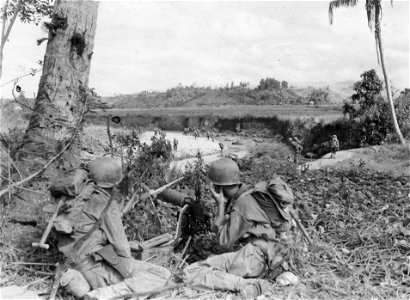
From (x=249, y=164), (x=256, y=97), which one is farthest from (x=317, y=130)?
(x=256, y=97)

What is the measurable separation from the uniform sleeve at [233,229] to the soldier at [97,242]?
2.57ft

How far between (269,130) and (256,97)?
22523mm

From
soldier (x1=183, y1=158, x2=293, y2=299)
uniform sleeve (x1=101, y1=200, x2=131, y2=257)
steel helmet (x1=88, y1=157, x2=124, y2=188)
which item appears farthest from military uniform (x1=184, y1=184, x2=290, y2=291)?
steel helmet (x1=88, y1=157, x2=124, y2=188)

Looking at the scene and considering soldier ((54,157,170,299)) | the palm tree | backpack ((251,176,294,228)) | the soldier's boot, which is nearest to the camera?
soldier ((54,157,170,299))

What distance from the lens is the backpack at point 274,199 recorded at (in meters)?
4.32

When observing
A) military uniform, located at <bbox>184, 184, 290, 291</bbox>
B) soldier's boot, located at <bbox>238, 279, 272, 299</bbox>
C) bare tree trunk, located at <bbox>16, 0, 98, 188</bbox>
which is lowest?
soldier's boot, located at <bbox>238, 279, 272, 299</bbox>

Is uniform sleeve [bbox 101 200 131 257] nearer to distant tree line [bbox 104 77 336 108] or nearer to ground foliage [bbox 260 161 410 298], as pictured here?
ground foliage [bbox 260 161 410 298]

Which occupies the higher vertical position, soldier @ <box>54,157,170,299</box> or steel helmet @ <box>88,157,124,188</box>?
steel helmet @ <box>88,157,124,188</box>

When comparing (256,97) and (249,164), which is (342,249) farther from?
(256,97)

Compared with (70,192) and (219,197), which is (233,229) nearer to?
(219,197)

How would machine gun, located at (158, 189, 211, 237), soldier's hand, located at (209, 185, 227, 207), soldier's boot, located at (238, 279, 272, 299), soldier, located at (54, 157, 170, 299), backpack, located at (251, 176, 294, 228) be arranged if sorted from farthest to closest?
machine gun, located at (158, 189, 211, 237) → soldier's hand, located at (209, 185, 227, 207) → backpack, located at (251, 176, 294, 228) → soldier's boot, located at (238, 279, 272, 299) → soldier, located at (54, 157, 170, 299)

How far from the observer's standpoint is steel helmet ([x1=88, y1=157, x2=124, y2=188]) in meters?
3.97

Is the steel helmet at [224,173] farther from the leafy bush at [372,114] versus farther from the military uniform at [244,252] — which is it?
the leafy bush at [372,114]

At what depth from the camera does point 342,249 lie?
5324 millimetres
